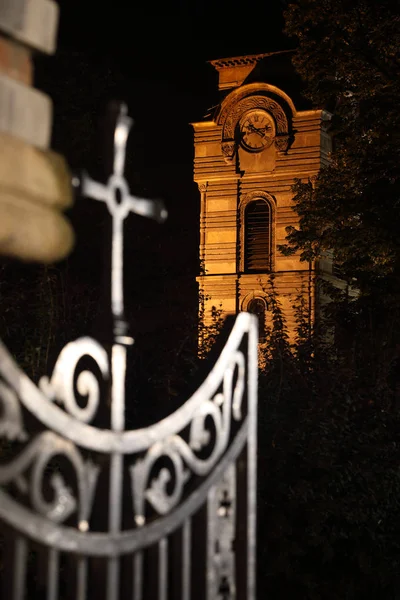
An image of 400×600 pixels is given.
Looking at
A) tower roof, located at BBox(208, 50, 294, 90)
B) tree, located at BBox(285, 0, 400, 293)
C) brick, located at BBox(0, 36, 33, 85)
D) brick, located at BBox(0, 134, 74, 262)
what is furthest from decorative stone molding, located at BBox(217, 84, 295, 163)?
brick, located at BBox(0, 36, 33, 85)

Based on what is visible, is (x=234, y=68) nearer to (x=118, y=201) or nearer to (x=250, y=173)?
(x=250, y=173)

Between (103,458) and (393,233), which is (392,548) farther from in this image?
(393,233)

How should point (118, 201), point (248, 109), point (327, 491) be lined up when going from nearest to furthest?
1. point (118, 201)
2. point (327, 491)
3. point (248, 109)

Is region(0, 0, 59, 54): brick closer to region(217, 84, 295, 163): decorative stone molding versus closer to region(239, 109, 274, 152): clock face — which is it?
region(217, 84, 295, 163): decorative stone molding

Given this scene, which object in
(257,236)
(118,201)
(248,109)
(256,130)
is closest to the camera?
(118,201)

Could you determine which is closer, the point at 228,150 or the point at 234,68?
the point at 228,150

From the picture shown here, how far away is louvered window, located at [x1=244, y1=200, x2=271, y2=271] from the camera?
45062 millimetres

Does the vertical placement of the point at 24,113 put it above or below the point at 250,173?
below

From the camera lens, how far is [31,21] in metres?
2.86

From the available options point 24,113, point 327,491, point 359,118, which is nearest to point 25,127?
point 24,113

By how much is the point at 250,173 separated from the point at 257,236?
8.48 feet

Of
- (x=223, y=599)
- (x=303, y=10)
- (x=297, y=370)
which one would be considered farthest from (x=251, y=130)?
(x=223, y=599)

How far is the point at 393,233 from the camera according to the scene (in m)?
18.9

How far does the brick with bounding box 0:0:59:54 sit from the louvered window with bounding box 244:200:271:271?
4189 centimetres
